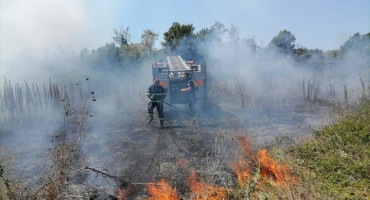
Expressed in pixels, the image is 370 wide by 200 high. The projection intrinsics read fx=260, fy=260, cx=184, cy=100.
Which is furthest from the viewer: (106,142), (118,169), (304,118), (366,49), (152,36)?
(152,36)

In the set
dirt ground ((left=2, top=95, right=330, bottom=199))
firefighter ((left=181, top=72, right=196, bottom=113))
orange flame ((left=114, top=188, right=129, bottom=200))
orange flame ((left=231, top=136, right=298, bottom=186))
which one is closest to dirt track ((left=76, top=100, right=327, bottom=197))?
dirt ground ((left=2, top=95, right=330, bottom=199))

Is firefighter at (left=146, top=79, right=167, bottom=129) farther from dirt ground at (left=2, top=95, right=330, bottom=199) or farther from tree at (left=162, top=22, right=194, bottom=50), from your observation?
tree at (left=162, top=22, right=194, bottom=50)

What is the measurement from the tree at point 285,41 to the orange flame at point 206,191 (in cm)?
2186

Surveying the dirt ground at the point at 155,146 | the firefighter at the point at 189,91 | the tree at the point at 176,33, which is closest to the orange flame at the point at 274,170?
the dirt ground at the point at 155,146

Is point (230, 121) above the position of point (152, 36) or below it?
below

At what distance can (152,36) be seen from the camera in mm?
32969

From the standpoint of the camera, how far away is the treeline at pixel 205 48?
19781mm

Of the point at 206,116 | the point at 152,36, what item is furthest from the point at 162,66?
the point at 152,36

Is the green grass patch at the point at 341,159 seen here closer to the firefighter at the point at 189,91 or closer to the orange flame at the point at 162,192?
the orange flame at the point at 162,192

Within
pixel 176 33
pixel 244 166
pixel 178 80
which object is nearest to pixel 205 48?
pixel 176 33

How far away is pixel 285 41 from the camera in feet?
81.4

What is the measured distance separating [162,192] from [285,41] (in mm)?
23771

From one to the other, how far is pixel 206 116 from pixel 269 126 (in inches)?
108

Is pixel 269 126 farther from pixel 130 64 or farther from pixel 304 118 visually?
pixel 130 64
